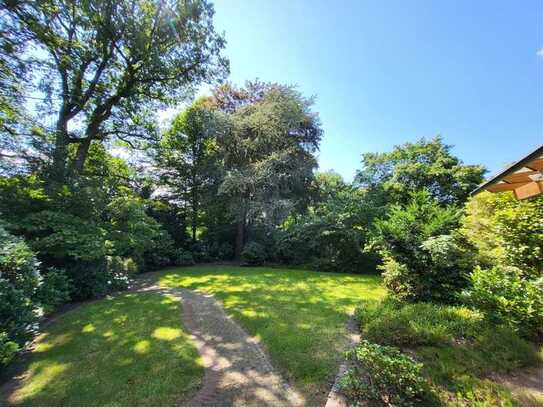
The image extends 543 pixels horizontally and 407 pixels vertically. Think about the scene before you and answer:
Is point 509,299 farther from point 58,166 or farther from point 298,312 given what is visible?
point 58,166

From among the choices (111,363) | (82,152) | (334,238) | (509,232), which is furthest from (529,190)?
(82,152)

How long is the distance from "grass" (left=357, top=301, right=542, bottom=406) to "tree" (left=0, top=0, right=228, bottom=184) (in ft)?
36.1

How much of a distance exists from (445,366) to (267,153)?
1374 centimetres

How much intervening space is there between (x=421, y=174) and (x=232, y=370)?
13.8m

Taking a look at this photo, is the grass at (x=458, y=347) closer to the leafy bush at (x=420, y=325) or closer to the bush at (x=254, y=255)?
the leafy bush at (x=420, y=325)

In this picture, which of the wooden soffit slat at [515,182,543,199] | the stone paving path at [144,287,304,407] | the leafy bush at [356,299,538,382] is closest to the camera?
the stone paving path at [144,287,304,407]

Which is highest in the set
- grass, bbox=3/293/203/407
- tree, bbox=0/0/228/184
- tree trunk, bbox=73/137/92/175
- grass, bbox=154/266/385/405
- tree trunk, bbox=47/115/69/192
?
Answer: tree, bbox=0/0/228/184

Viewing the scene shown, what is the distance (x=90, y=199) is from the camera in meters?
8.08

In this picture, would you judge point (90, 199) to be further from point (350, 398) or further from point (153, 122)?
point (350, 398)

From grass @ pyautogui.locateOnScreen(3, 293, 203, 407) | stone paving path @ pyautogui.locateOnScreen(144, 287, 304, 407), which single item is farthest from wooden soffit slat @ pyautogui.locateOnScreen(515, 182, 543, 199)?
grass @ pyautogui.locateOnScreen(3, 293, 203, 407)

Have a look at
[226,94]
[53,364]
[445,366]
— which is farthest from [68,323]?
[226,94]

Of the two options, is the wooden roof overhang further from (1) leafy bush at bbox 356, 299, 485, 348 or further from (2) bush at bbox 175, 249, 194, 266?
(2) bush at bbox 175, 249, 194, 266

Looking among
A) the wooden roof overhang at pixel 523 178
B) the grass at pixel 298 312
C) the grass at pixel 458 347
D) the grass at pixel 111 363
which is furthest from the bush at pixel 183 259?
the wooden roof overhang at pixel 523 178

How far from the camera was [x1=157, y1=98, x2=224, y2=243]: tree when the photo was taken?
54.4 ft
